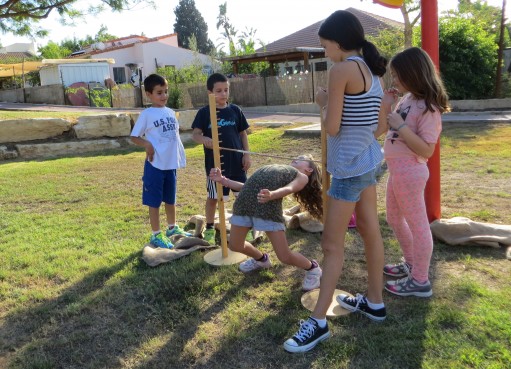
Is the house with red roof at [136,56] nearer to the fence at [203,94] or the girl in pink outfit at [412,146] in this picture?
the fence at [203,94]

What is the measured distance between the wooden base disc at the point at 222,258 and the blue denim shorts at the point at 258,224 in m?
0.59

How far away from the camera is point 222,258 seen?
3.68 m

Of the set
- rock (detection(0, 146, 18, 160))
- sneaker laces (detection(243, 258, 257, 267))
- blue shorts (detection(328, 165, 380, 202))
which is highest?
blue shorts (detection(328, 165, 380, 202))

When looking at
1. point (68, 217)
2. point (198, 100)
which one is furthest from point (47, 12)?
point (198, 100)

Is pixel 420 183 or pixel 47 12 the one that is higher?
pixel 47 12

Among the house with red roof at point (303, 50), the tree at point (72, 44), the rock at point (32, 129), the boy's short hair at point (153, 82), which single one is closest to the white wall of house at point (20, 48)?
the tree at point (72, 44)

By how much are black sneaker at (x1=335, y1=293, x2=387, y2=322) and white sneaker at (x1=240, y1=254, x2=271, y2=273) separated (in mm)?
752

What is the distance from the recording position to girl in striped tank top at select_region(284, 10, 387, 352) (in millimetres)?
2262

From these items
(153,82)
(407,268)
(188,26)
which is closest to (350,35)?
(407,268)

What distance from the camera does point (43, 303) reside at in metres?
3.13

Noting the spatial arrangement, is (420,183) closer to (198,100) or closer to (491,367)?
(491,367)

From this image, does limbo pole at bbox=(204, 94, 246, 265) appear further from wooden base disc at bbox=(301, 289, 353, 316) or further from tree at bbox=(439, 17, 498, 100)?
tree at bbox=(439, 17, 498, 100)

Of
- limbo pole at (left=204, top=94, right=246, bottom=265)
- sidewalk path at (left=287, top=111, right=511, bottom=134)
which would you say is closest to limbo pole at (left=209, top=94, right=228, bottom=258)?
limbo pole at (left=204, top=94, right=246, bottom=265)

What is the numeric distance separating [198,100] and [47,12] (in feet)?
53.3
